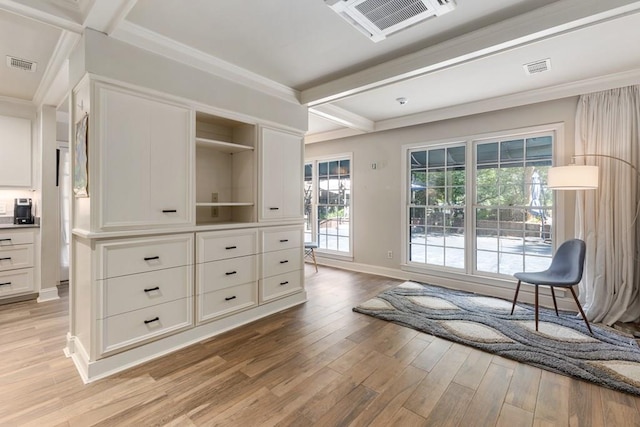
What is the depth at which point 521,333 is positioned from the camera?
9.27ft

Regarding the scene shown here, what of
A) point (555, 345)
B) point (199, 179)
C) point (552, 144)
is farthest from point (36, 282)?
point (552, 144)

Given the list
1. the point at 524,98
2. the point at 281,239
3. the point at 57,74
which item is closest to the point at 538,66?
the point at 524,98

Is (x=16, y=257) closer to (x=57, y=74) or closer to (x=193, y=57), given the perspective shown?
(x=57, y=74)

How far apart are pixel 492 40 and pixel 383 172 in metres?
→ 2.91

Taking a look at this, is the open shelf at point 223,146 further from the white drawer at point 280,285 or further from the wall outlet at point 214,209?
the white drawer at point 280,285

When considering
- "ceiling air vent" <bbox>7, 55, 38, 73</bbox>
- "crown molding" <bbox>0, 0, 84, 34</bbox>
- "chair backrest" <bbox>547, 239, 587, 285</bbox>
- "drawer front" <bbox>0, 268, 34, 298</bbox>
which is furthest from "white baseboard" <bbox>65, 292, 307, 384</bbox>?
"chair backrest" <bbox>547, 239, 587, 285</bbox>

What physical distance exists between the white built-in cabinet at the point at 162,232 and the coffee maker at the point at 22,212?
88.3 inches

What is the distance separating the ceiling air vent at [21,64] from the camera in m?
2.66

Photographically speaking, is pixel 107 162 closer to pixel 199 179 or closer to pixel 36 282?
pixel 199 179

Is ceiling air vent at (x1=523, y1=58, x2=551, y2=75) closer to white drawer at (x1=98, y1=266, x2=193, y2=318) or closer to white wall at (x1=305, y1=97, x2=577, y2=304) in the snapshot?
white wall at (x1=305, y1=97, x2=577, y2=304)

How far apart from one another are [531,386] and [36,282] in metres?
5.32

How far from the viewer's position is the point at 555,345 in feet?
8.51

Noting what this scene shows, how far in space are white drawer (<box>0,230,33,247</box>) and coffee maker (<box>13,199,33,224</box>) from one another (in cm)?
25

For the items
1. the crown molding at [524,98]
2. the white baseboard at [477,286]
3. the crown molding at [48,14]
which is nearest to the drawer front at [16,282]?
the crown molding at [48,14]
